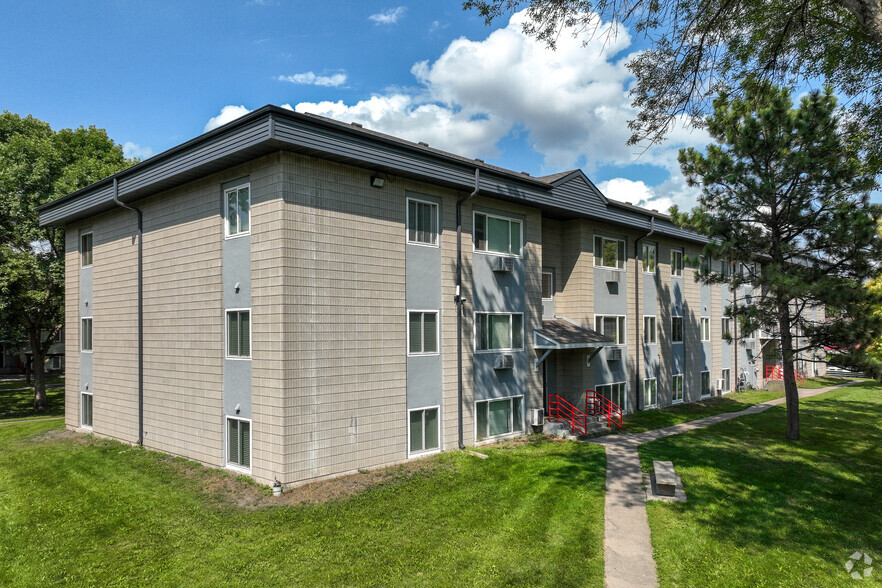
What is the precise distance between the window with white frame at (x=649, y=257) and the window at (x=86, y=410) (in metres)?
22.6

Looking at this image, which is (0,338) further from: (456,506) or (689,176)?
(689,176)

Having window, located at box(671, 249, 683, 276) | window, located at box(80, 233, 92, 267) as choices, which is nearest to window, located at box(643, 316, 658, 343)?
window, located at box(671, 249, 683, 276)

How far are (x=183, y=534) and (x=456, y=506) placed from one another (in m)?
4.99

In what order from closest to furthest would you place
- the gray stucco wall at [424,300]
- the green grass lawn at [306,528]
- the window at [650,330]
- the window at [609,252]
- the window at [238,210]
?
the green grass lawn at [306,528]
the window at [238,210]
the gray stucco wall at [424,300]
the window at [609,252]
the window at [650,330]

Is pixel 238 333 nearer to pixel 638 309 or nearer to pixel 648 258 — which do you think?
pixel 638 309

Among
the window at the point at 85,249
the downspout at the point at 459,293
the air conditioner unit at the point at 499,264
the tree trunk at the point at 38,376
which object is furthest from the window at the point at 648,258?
the tree trunk at the point at 38,376

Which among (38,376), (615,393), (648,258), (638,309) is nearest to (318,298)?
(615,393)

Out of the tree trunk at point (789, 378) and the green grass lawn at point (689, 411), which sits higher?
the tree trunk at point (789, 378)

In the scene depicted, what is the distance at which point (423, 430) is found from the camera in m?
13.4

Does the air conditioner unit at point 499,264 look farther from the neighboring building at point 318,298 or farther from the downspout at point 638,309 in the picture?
the downspout at point 638,309

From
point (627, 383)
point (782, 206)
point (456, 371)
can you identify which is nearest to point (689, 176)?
point (782, 206)

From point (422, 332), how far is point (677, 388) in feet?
53.5

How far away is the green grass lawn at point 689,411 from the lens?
18.7 metres

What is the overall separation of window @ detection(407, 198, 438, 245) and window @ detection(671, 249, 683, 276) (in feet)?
49.8
